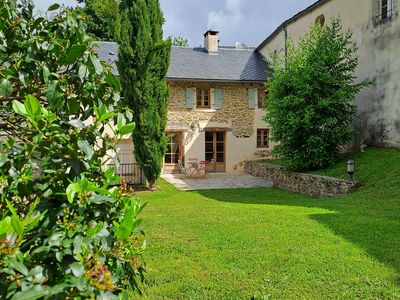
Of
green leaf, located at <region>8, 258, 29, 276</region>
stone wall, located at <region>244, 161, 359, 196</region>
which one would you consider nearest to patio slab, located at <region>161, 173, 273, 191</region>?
stone wall, located at <region>244, 161, 359, 196</region>

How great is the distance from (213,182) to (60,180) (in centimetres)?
1442

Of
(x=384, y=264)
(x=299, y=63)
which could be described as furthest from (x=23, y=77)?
(x=299, y=63)

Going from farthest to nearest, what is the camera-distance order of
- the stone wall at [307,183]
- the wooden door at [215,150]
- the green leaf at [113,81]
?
the wooden door at [215,150] < the stone wall at [307,183] < the green leaf at [113,81]

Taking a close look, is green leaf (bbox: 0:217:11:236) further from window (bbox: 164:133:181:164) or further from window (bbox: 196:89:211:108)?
window (bbox: 196:89:211:108)

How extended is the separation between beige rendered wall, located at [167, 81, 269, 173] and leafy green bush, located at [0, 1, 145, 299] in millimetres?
17270

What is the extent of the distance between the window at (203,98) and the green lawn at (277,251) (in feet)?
37.3

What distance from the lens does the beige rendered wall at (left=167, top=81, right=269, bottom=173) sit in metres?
19.0

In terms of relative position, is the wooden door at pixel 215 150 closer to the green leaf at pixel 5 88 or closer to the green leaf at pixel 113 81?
the green leaf at pixel 113 81

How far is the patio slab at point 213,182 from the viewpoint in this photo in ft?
46.6

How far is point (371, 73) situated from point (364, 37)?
5.28 ft

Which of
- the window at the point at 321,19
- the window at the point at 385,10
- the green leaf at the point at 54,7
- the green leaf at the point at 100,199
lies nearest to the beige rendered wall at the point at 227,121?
the window at the point at 321,19

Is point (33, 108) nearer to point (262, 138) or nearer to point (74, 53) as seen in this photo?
point (74, 53)

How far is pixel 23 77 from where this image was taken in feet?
5.12

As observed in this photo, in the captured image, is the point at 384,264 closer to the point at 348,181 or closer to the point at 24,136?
the point at 24,136
